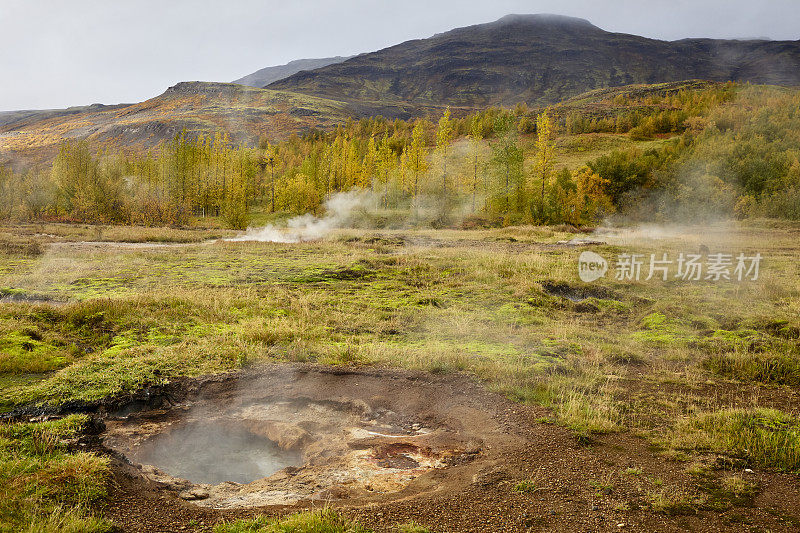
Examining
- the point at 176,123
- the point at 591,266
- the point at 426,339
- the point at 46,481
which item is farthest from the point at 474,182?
the point at 176,123

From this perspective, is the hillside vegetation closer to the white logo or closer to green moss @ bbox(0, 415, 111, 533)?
the white logo

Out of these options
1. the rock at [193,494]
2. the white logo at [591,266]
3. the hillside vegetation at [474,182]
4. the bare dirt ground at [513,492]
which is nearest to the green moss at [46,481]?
the bare dirt ground at [513,492]

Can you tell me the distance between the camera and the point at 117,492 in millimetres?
5957

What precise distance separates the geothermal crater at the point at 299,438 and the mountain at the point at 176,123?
139786 millimetres

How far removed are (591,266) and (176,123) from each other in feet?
495

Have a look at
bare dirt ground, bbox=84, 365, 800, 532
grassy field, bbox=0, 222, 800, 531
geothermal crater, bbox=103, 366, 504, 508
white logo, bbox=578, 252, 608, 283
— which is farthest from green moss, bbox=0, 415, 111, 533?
white logo, bbox=578, 252, 608, 283

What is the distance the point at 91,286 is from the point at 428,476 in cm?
1828

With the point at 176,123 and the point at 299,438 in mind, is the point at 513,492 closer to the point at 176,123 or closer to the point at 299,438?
the point at 299,438

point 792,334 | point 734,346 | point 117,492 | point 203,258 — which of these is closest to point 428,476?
point 117,492

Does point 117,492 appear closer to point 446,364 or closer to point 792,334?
point 446,364

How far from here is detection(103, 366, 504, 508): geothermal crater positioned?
6.64 meters

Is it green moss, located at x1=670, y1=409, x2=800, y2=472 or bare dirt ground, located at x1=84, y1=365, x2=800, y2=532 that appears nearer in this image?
bare dirt ground, located at x1=84, y1=365, x2=800, y2=532

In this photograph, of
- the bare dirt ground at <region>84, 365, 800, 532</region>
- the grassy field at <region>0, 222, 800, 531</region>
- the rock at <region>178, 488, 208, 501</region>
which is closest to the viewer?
the bare dirt ground at <region>84, 365, 800, 532</region>

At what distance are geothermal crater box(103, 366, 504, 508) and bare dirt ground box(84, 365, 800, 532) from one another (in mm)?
112
